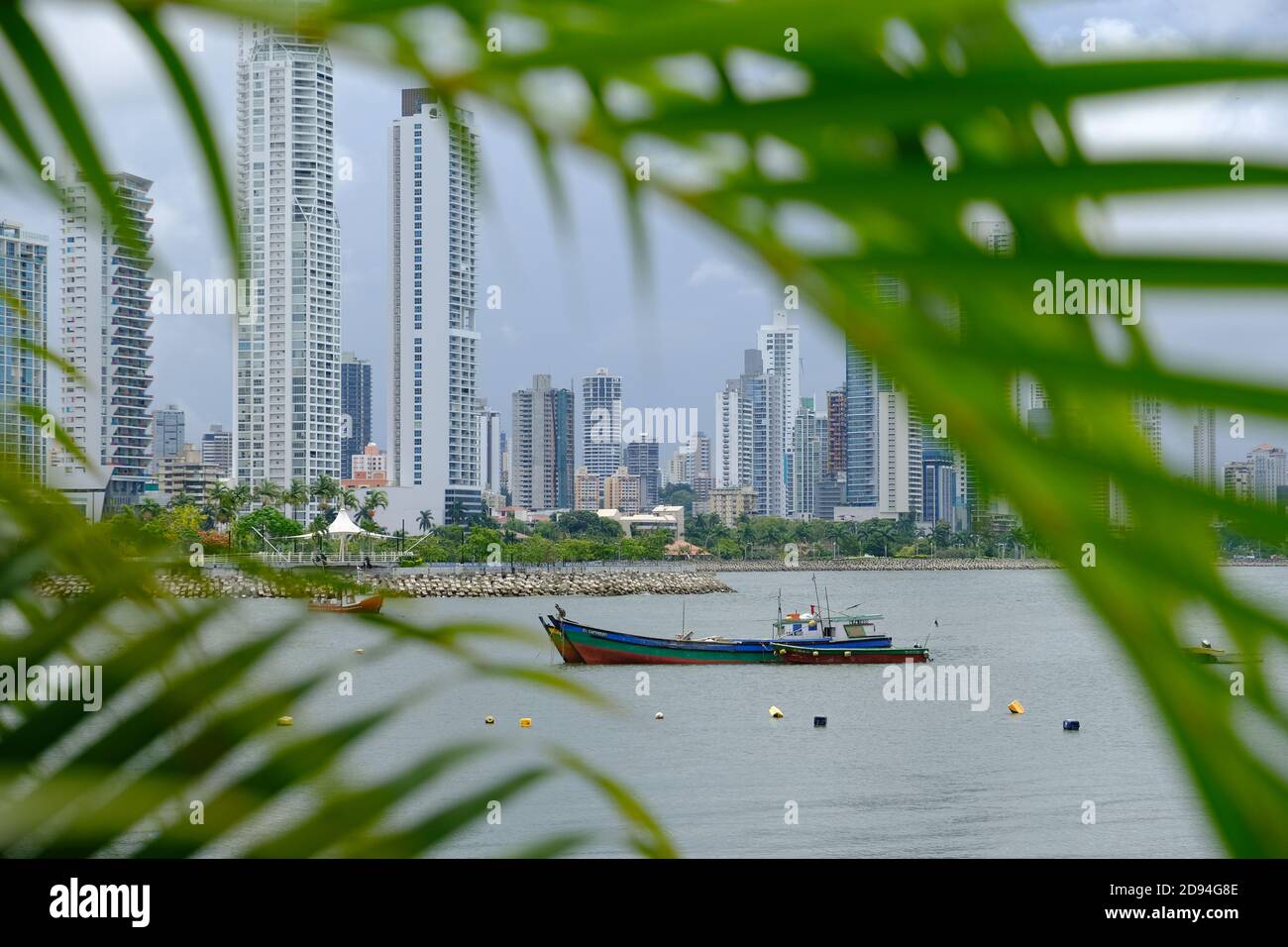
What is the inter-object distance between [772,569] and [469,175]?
33.9 metres

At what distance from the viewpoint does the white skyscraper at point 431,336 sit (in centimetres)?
1475

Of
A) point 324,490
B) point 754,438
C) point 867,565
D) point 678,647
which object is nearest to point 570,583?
point 754,438

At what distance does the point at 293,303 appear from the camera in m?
17.1

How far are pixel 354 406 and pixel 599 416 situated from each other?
644 centimetres

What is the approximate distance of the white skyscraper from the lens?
14750 millimetres

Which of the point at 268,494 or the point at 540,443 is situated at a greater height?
the point at 540,443

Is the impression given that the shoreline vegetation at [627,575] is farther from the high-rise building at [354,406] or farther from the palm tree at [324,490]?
the high-rise building at [354,406]

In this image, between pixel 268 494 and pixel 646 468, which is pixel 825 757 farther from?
pixel 646 468

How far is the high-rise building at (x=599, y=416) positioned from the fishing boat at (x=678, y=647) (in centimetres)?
1139

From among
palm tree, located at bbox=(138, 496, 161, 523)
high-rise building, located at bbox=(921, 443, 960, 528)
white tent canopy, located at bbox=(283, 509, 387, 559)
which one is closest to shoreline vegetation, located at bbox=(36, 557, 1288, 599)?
white tent canopy, located at bbox=(283, 509, 387, 559)

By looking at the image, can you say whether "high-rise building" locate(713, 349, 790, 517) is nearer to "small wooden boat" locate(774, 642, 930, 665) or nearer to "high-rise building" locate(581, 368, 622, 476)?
"high-rise building" locate(581, 368, 622, 476)

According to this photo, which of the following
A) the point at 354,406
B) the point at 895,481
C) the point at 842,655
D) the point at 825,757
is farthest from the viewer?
the point at 354,406

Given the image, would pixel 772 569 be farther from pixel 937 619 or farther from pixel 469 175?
pixel 469 175
